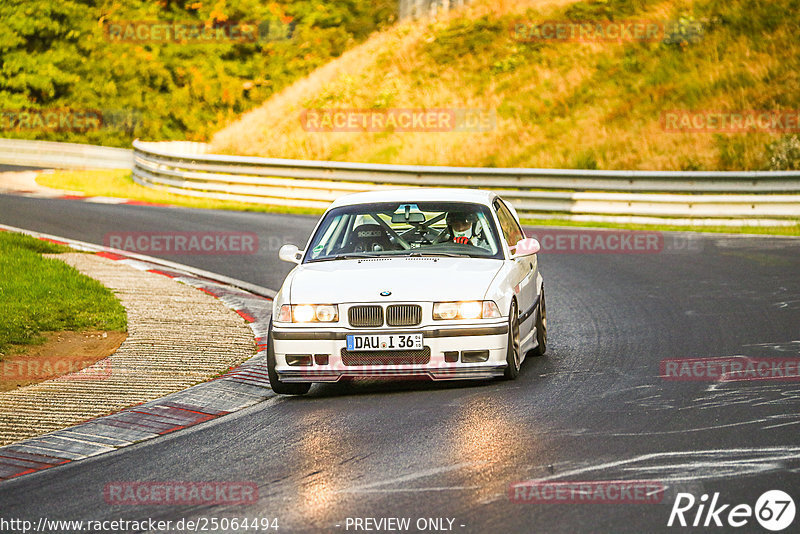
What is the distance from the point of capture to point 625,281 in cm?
1553

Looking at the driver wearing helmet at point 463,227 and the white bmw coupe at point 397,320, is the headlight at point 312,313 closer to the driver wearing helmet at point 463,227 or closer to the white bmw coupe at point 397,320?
the white bmw coupe at point 397,320

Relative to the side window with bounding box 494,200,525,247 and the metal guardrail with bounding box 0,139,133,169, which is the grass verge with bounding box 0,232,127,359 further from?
the metal guardrail with bounding box 0,139,133,169

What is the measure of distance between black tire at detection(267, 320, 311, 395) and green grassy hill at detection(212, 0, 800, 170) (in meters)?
18.5

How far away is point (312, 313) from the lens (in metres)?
9.07

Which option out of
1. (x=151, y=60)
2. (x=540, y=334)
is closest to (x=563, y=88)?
(x=540, y=334)

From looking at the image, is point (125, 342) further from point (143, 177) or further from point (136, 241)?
point (143, 177)

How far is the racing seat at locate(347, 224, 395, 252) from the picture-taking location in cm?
1017

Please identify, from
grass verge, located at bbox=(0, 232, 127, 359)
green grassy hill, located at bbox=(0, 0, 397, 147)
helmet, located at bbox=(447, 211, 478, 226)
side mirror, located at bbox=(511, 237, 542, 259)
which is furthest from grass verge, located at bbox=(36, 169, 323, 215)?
side mirror, located at bbox=(511, 237, 542, 259)

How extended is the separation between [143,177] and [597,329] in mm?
23342

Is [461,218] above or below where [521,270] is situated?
above

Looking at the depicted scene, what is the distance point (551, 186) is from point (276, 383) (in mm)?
16107

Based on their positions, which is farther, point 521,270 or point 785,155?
point 785,155

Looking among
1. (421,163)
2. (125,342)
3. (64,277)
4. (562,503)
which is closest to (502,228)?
(125,342)

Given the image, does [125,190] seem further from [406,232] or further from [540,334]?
[540,334]
